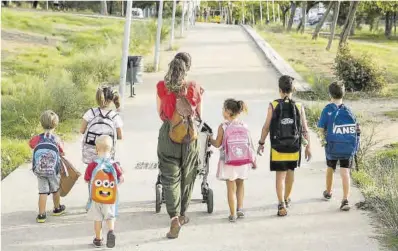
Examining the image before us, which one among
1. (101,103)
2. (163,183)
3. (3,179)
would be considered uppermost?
(101,103)

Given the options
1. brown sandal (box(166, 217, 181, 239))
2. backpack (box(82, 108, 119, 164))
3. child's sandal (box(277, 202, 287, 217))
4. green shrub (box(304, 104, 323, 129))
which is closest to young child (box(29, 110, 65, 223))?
backpack (box(82, 108, 119, 164))

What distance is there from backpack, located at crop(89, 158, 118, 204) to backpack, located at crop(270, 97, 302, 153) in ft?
5.74

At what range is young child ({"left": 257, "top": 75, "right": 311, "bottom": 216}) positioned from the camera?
7.05 metres

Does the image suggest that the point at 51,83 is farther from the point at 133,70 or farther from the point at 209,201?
the point at 209,201

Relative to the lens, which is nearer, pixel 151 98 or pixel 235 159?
pixel 235 159

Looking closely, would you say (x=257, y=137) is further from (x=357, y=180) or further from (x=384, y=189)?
(x=384, y=189)

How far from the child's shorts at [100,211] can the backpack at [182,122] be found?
841mm

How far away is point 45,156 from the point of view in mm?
6828

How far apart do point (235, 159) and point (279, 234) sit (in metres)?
0.82

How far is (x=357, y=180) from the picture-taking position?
8.28m

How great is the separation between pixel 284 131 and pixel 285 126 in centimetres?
5

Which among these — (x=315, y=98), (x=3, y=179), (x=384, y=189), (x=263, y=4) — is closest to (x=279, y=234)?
(x=384, y=189)

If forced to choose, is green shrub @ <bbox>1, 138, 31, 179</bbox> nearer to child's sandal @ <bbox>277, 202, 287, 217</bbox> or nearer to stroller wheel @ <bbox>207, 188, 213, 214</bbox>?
stroller wheel @ <bbox>207, 188, 213, 214</bbox>

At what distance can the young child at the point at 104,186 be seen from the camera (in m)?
6.18
